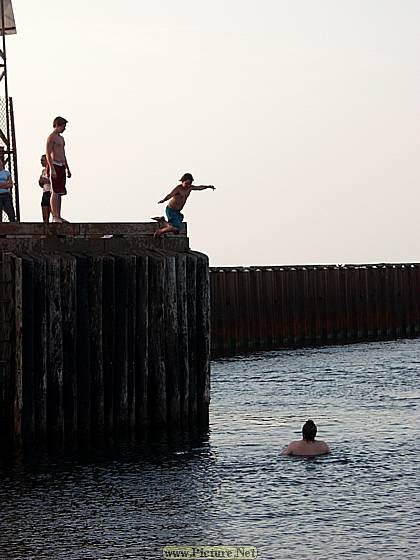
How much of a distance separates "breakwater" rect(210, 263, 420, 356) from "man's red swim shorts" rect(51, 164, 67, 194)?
850 inches

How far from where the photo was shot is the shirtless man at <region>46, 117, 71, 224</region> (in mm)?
23016

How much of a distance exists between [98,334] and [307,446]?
362 centimetres

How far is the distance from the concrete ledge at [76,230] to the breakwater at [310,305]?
21.7 m

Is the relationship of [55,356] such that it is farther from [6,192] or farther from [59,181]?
[6,192]

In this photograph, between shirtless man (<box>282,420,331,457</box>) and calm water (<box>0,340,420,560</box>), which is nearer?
calm water (<box>0,340,420,560</box>)

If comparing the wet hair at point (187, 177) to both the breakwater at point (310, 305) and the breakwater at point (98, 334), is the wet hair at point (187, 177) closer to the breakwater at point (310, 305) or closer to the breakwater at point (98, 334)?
the breakwater at point (98, 334)

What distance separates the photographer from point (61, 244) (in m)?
21.9

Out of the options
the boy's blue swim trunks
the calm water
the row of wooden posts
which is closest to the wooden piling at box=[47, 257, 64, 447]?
the row of wooden posts

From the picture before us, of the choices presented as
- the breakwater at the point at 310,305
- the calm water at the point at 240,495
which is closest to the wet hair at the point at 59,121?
the calm water at the point at 240,495

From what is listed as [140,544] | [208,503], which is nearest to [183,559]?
[140,544]

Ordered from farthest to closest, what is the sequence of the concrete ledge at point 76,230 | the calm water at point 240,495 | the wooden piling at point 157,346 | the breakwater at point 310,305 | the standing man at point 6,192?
the breakwater at point 310,305 → the standing man at point 6,192 → the wooden piling at point 157,346 → the concrete ledge at point 76,230 → the calm water at point 240,495

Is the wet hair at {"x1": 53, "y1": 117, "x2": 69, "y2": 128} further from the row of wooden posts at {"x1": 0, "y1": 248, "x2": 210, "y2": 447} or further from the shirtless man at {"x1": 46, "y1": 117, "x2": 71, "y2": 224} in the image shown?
the row of wooden posts at {"x1": 0, "y1": 248, "x2": 210, "y2": 447}

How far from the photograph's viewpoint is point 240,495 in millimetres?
17688

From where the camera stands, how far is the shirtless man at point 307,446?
20719 mm
